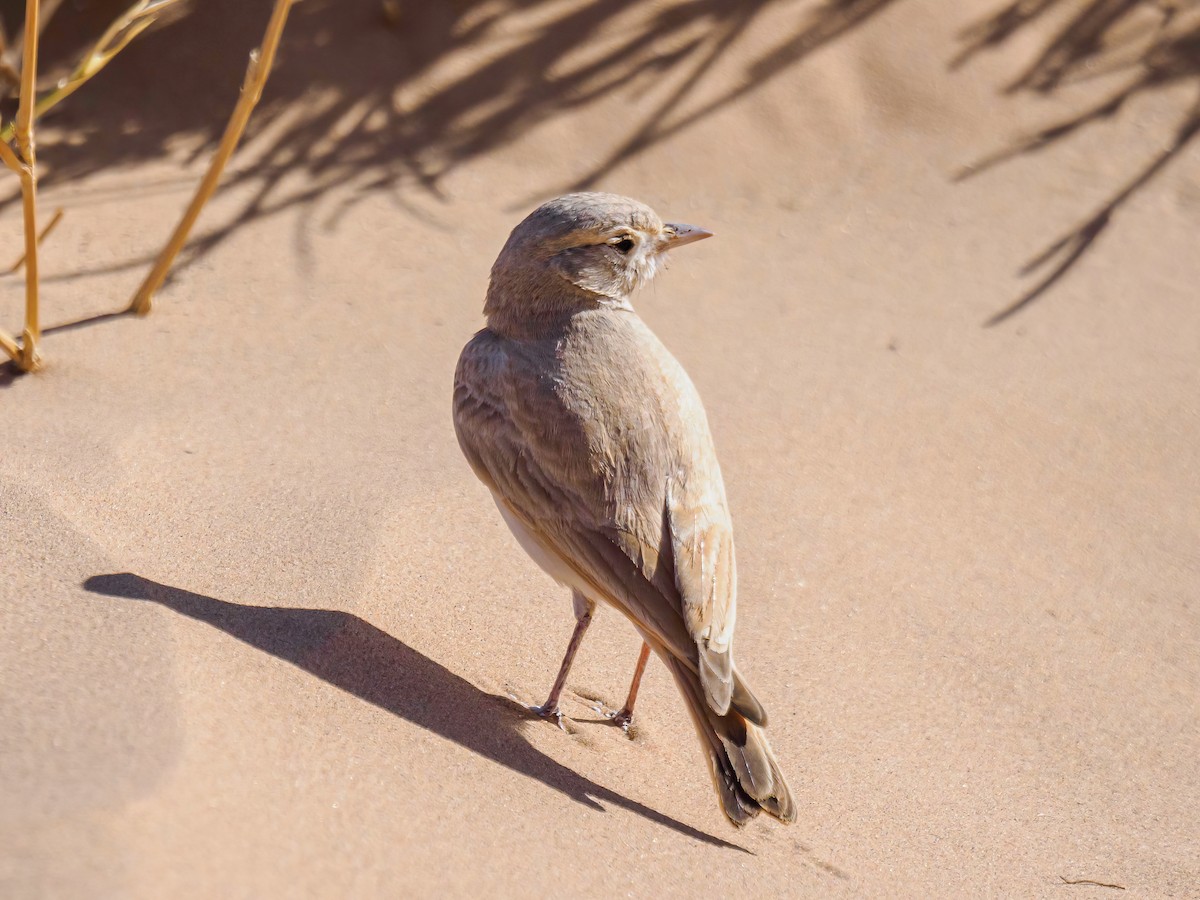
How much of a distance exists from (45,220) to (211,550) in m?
2.92

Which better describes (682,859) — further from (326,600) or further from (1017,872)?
(326,600)

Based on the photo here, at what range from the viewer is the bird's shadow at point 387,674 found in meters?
2.97

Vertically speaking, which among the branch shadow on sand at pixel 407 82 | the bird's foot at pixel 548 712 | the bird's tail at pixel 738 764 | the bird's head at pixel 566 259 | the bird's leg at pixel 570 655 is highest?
the bird's head at pixel 566 259

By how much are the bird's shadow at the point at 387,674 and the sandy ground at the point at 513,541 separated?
0.05ft

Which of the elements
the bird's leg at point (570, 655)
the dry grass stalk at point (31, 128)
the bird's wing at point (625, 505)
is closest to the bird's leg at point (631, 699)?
the bird's leg at point (570, 655)

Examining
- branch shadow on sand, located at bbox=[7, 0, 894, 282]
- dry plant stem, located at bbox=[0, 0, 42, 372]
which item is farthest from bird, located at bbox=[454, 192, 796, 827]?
branch shadow on sand, located at bbox=[7, 0, 894, 282]

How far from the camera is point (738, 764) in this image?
284cm

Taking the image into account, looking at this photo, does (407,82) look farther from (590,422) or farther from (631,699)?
(631,699)

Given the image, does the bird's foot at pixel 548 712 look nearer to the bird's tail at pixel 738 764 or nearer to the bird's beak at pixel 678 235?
the bird's tail at pixel 738 764

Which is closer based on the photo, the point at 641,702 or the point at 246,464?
the point at 641,702

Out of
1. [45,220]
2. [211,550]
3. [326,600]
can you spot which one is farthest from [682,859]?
[45,220]

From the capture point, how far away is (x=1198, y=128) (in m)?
6.79

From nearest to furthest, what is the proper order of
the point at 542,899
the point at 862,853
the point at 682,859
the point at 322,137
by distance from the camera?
the point at 542,899, the point at 682,859, the point at 862,853, the point at 322,137

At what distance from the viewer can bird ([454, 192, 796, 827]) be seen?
292 centimetres
